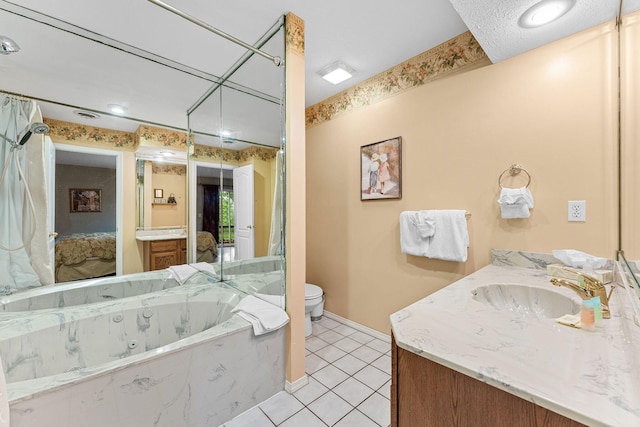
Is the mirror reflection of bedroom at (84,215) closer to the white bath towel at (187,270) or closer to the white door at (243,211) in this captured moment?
the white bath towel at (187,270)

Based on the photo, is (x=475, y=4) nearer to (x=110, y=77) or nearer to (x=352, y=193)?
(x=352, y=193)

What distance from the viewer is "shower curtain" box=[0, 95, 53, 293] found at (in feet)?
4.77

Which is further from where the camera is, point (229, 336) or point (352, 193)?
point (352, 193)

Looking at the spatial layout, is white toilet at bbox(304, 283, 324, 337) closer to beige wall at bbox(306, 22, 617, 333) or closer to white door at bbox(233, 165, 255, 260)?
beige wall at bbox(306, 22, 617, 333)

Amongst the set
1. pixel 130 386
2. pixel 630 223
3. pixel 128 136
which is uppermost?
pixel 128 136

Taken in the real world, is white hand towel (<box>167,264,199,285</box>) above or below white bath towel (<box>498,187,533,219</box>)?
below

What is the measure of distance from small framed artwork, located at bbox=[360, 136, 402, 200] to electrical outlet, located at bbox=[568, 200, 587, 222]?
3.48ft

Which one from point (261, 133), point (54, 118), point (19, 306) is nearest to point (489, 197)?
point (261, 133)

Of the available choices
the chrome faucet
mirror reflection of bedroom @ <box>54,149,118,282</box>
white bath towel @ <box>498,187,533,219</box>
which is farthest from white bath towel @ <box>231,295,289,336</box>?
white bath towel @ <box>498,187,533,219</box>

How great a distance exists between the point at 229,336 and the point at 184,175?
1.36m

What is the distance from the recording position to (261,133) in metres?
1.92

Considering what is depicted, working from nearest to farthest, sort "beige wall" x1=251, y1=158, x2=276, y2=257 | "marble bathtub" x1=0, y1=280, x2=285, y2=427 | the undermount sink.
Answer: "marble bathtub" x1=0, y1=280, x2=285, y2=427
the undermount sink
"beige wall" x1=251, y1=158, x2=276, y2=257

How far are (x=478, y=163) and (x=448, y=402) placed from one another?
1584 mm

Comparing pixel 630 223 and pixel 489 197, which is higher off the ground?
pixel 489 197
